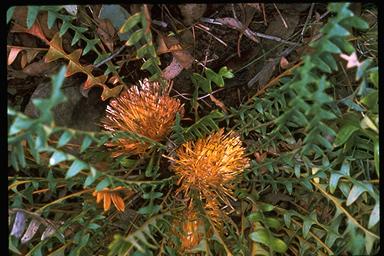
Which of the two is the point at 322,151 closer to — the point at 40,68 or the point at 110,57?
the point at 110,57

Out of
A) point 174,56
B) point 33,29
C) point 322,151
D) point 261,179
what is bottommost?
point 261,179

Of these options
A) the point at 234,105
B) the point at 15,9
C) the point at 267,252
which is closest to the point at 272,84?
the point at 234,105

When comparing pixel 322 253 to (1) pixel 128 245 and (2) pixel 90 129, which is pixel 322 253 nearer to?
(1) pixel 128 245

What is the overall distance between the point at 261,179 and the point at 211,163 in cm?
9

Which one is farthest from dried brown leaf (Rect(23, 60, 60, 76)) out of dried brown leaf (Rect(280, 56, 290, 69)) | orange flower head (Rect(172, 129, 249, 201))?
dried brown leaf (Rect(280, 56, 290, 69))

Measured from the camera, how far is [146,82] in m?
0.97

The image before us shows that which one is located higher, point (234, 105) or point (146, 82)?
point (146, 82)

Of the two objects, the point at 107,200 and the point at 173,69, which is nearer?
the point at 107,200

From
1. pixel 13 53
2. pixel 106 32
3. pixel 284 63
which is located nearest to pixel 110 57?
pixel 106 32

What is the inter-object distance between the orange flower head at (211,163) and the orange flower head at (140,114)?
58mm

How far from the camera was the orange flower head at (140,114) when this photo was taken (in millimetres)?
941

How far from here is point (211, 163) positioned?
0.95 metres

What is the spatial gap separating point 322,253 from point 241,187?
201 millimetres

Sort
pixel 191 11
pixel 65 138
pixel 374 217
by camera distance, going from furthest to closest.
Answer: pixel 191 11 < pixel 374 217 < pixel 65 138
